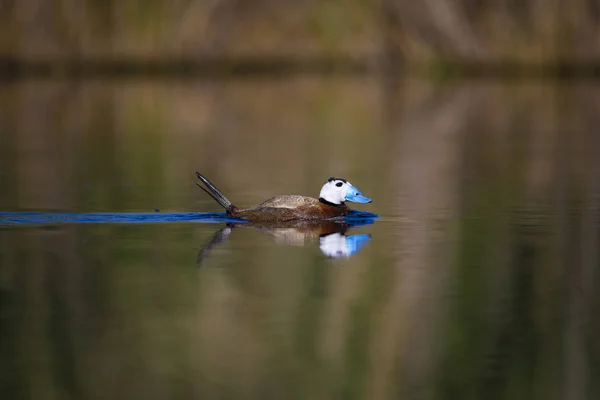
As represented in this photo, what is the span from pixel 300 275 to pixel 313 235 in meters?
1.75

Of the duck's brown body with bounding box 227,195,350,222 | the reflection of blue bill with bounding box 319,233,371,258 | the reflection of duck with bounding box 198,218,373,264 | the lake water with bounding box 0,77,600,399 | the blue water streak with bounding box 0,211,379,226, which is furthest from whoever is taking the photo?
the blue water streak with bounding box 0,211,379,226

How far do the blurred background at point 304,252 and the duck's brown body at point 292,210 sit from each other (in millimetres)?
369

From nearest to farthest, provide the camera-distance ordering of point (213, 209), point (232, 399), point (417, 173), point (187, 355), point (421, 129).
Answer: point (232, 399)
point (187, 355)
point (213, 209)
point (417, 173)
point (421, 129)

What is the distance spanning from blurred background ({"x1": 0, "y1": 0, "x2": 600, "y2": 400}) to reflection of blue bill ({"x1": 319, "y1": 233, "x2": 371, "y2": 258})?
0.13 meters

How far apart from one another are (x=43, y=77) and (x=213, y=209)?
24811 millimetres

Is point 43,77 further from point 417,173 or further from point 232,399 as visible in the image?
point 232,399

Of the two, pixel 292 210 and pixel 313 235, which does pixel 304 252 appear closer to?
pixel 313 235

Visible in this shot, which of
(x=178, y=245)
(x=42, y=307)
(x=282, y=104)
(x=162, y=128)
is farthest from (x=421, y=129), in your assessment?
(x=42, y=307)

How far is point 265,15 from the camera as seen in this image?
37.6m

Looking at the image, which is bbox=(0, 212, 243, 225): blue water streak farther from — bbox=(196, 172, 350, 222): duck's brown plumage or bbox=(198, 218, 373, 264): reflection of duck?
bbox=(198, 218, 373, 264): reflection of duck

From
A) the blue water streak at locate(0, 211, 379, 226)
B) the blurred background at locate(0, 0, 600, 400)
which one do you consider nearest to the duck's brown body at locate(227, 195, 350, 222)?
the blue water streak at locate(0, 211, 379, 226)

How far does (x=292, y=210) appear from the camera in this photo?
10.5m

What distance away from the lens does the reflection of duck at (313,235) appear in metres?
9.26

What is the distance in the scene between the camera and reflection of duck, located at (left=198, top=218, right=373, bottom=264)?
9258mm
